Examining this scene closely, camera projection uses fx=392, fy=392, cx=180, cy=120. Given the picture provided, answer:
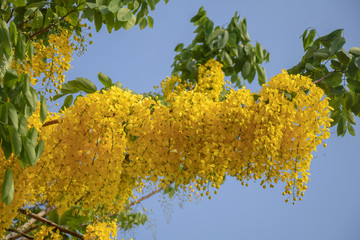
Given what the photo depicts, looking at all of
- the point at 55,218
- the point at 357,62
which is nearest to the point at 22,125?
the point at 55,218

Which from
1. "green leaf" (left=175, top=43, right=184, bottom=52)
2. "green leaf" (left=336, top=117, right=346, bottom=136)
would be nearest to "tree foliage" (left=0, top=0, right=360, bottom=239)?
"green leaf" (left=336, top=117, right=346, bottom=136)

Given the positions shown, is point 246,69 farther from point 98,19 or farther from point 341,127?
point 98,19

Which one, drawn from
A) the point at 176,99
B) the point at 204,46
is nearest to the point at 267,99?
the point at 176,99

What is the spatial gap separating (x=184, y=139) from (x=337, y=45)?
103 cm

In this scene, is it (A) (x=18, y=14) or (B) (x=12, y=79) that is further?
(A) (x=18, y=14)

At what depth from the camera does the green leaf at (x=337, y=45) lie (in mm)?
2184

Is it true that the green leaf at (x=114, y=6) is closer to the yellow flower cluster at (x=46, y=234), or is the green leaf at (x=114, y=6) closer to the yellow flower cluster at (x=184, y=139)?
the yellow flower cluster at (x=184, y=139)

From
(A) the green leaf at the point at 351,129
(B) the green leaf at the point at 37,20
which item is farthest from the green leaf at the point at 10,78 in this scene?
(A) the green leaf at the point at 351,129

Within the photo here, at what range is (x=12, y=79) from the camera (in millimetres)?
1699

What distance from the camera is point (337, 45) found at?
2.19 meters

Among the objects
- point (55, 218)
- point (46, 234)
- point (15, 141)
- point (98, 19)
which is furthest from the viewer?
point (55, 218)

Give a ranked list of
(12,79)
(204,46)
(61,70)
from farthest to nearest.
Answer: (204,46) < (61,70) < (12,79)

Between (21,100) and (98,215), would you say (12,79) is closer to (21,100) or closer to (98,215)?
(21,100)

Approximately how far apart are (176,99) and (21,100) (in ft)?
2.28
